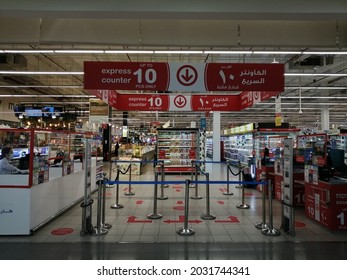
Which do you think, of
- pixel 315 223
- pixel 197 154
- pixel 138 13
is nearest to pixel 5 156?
pixel 138 13

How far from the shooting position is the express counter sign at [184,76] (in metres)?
5.05

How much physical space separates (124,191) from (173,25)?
5.35 meters

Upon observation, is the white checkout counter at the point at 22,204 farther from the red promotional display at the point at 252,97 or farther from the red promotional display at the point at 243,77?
the red promotional display at the point at 252,97

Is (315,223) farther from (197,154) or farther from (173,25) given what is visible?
(197,154)

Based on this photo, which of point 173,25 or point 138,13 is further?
point 173,25

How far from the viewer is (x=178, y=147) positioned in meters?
13.2

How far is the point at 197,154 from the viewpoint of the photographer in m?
13.0

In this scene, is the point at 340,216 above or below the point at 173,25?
below

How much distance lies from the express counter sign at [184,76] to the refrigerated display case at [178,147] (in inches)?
313

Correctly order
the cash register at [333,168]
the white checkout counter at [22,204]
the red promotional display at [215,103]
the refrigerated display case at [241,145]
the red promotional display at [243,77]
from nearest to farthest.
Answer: the white checkout counter at [22,204], the red promotional display at [243,77], the cash register at [333,168], the red promotional display at [215,103], the refrigerated display case at [241,145]

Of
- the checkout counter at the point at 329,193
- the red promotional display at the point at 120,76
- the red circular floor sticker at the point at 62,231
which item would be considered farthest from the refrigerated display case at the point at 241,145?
the red circular floor sticker at the point at 62,231

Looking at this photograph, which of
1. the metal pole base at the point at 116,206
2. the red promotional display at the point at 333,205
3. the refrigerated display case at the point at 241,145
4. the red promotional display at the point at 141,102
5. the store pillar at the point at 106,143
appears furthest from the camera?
the store pillar at the point at 106,143

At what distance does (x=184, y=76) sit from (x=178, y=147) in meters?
8.18

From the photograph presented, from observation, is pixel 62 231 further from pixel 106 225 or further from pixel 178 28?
pixel 178 28
